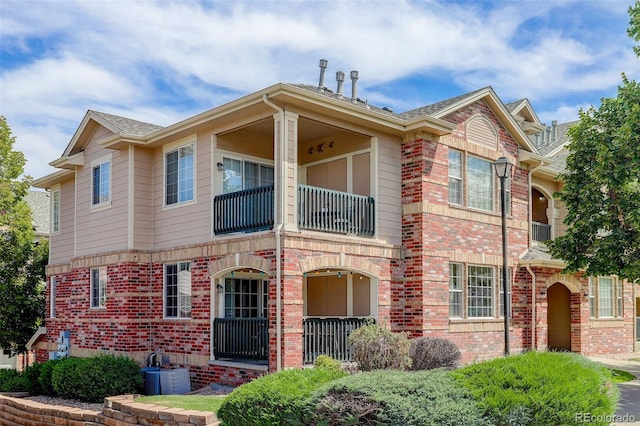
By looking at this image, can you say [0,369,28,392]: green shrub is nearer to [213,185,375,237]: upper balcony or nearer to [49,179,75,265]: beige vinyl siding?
[49,179,75,265]: beige vinyl siding

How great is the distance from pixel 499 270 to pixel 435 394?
39.1 feet

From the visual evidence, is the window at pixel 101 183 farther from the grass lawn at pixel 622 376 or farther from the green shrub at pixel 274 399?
the grass lawn at pixel 622 376

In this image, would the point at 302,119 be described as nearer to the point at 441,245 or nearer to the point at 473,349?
the point at 441,245

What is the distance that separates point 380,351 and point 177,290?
7.22 m

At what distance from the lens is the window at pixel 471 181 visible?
18.4 meters

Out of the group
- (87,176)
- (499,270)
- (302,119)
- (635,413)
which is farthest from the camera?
(87,176)

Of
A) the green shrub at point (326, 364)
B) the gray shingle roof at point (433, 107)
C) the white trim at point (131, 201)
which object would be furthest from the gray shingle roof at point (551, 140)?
the green shrub at point (326, 364)

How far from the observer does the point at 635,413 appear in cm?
1230

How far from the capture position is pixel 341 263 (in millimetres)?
15773

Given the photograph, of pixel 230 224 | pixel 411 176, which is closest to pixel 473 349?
pixel 411 176

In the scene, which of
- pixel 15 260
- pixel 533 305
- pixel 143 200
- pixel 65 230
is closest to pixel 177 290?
pixel 143 200

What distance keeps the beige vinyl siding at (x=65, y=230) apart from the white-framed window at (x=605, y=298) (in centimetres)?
1798

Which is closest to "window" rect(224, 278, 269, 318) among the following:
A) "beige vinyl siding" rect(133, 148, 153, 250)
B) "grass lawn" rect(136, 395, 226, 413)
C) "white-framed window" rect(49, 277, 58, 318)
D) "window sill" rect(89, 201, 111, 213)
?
"beige vinyl siding" rect(133, 148, 153, 250)

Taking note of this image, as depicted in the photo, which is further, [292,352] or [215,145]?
[215,145]
